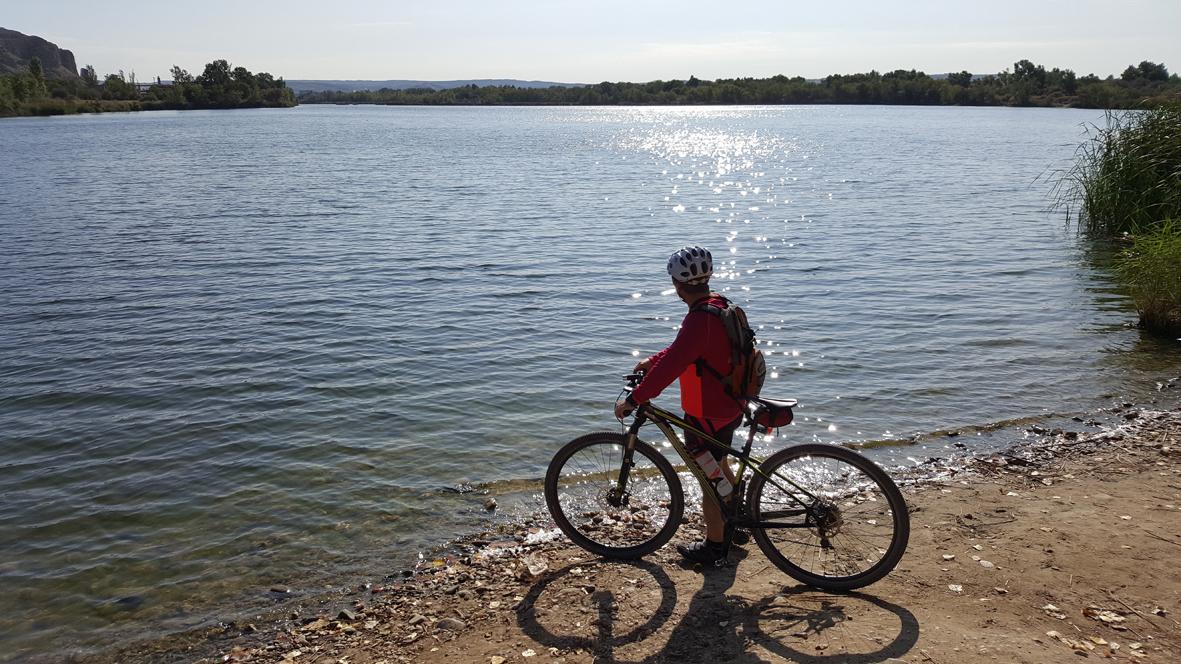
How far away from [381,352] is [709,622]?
9.79 meters

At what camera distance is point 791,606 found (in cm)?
602

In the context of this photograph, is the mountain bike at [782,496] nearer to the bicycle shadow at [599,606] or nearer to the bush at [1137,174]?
the bicycle shadow at [599,606]

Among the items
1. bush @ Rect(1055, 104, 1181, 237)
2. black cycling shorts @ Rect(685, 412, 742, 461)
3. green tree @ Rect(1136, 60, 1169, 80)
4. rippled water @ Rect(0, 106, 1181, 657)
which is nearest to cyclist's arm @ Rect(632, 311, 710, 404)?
black cycling shorts @ Rect(685, 412, 742, 461)

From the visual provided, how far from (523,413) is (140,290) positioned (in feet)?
38.8

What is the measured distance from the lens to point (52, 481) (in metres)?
9.59

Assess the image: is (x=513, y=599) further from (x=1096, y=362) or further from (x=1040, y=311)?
(x=1040, y=311)

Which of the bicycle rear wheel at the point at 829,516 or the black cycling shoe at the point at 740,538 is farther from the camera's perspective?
the black cycling shoe at the point at 740,538

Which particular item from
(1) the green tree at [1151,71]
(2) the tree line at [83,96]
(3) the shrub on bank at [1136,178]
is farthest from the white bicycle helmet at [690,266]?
(1) the green tree at [1151,71]

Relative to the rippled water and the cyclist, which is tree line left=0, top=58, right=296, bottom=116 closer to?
the rippled water

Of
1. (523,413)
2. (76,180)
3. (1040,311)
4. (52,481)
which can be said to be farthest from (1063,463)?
(76,180)

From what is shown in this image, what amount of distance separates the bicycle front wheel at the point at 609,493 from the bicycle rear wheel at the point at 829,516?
2.55 ft

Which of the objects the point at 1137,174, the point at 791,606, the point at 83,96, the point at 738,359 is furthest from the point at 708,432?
the point at 83,96

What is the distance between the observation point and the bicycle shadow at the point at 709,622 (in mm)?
5441

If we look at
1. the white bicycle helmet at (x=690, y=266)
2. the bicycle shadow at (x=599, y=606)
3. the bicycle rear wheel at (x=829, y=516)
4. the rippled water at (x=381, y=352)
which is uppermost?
the white bicycle helmet at (x=690, y=266)
